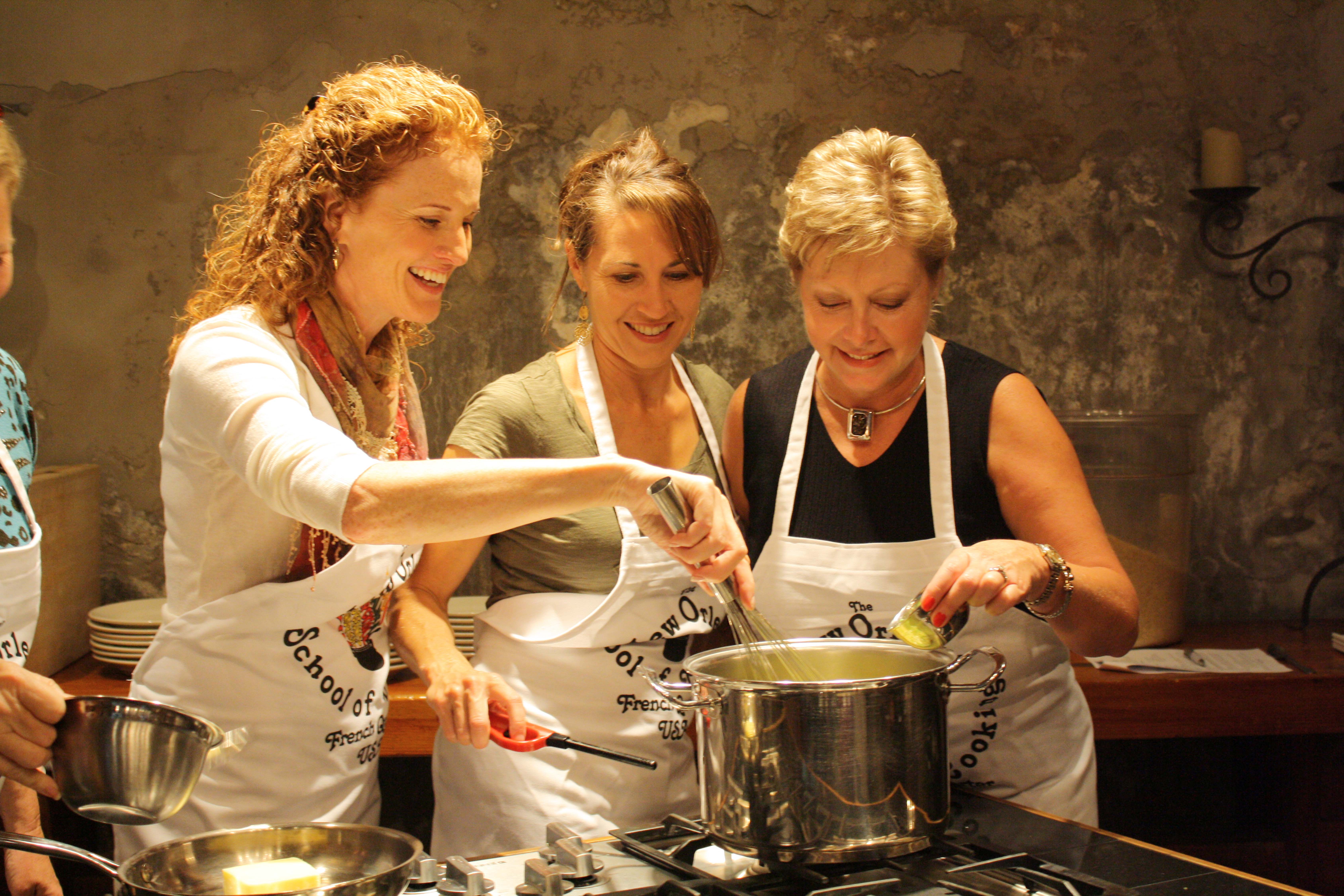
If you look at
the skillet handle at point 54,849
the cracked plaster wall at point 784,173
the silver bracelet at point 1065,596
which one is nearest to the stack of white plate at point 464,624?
the cracked plaster wall at point 784,173

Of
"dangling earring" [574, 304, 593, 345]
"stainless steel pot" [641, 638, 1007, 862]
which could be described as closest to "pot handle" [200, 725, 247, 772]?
"stainless steel pot" [641, 638, 1007, 862]

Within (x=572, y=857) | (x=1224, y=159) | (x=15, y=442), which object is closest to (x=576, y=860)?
(x=572, y=857)

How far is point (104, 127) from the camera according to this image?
278cm

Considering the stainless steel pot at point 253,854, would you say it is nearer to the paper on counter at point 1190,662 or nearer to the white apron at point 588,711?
the white apron at point 588,711

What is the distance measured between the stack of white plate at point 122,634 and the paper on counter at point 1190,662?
2098 mm

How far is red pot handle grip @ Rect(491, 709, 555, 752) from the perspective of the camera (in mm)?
1268

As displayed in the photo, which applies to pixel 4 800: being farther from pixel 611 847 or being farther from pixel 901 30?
pixel 901 30

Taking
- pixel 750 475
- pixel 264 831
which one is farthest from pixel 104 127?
pixel 264 831

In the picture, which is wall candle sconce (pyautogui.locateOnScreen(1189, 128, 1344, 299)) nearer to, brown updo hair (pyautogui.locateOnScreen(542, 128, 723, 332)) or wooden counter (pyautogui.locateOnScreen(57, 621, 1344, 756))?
wooden counter (pyautogui.locateOnScreen(57, 621, 1344, 756))

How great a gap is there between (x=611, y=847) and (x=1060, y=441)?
0.89 m

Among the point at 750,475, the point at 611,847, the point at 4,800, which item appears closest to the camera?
the point at 611,847

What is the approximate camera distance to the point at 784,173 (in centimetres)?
289

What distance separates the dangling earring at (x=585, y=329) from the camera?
6.29ft

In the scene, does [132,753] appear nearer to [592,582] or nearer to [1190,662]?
[592,582]
